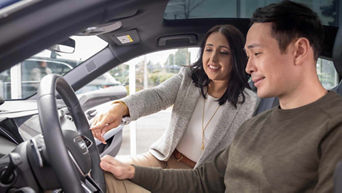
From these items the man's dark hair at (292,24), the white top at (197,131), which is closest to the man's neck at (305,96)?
the man's dark hair at (292,24)

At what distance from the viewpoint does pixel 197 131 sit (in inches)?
69.7

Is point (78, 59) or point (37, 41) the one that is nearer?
point (37, 41)

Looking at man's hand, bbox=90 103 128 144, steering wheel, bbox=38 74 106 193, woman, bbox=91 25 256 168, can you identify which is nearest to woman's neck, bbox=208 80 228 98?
woman, bbox=91 25 256 168

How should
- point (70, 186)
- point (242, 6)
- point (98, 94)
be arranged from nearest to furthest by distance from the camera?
point (70, 186) < point (242, 6) < point (98, 94)

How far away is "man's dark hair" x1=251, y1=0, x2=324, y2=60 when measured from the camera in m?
1.05

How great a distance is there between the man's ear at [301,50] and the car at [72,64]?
0.12 metres

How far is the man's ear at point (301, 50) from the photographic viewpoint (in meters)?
1.02

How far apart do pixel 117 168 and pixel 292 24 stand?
0.77 metres

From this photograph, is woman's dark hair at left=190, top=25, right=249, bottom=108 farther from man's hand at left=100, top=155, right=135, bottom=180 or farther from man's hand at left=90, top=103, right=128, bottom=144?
man's hand at left=100, top=155, right=135, bottom=180

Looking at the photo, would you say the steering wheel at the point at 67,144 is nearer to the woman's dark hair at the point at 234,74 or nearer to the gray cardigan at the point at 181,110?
the gray cardigan at the point at 181,110

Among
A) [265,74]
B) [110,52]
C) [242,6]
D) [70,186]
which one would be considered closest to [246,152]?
[265,74]

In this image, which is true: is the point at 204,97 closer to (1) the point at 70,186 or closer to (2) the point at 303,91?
(2) the point at 303,91

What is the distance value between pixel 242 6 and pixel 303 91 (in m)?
1.34

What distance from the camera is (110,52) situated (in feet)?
8.04
